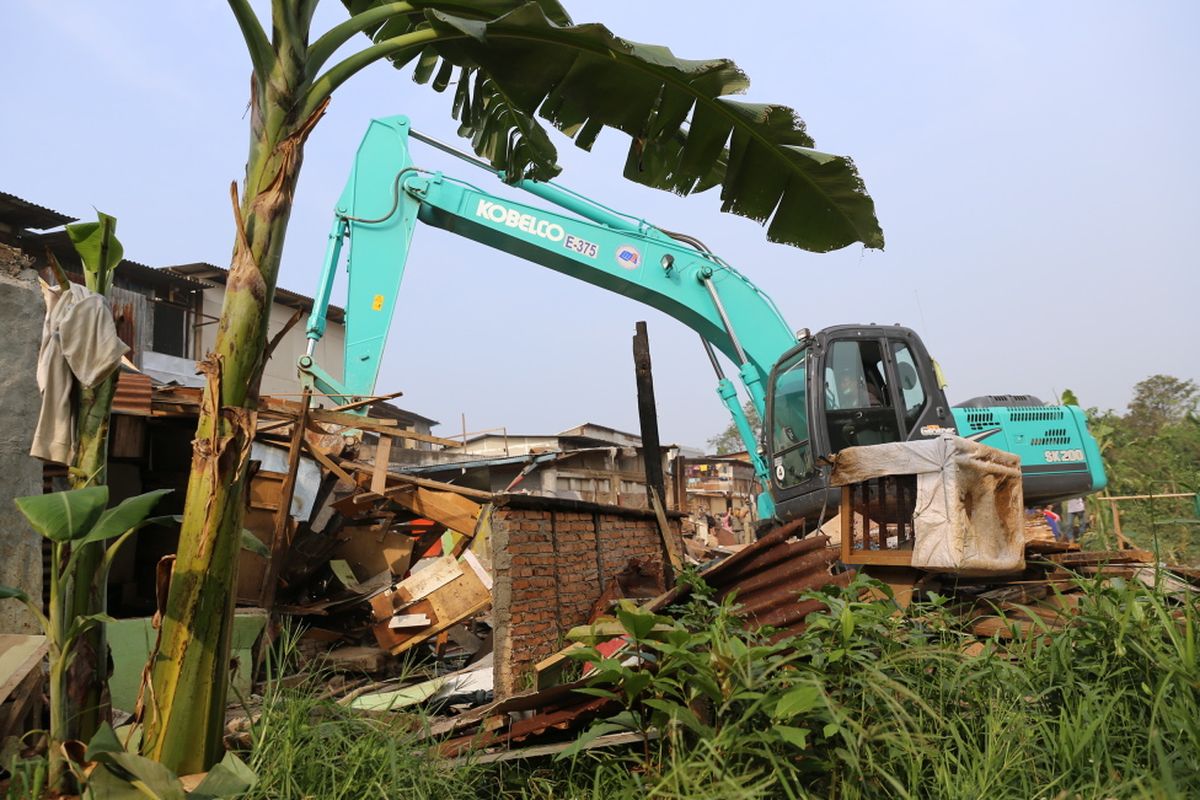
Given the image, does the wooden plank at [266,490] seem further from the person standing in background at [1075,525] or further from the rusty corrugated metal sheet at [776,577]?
the person standing in background at [1075,525]

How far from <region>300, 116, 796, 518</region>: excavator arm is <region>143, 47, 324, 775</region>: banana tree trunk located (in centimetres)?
599

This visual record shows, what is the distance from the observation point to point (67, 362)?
10.8ft

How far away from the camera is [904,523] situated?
5.50 m

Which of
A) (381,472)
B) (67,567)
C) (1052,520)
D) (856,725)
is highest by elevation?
(381,472)

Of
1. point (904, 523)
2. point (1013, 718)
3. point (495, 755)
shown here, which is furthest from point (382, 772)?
point (904, 523)

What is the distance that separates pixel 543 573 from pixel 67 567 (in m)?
2.90

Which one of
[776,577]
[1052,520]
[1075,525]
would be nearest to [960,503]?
[776,577]

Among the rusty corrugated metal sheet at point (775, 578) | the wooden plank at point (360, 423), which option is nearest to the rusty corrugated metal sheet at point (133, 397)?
the wooden plank at point (360, 423)

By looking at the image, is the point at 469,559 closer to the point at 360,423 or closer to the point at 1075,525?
the point at 360,423

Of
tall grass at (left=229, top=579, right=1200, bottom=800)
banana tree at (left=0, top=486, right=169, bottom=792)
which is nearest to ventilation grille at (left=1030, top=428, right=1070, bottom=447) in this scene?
tall grass at (left=229, top=579, right=1200, bottom=800)

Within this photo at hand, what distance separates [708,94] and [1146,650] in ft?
9.61

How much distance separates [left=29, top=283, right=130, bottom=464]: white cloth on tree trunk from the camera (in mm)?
3260

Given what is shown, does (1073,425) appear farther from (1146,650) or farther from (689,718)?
(689,718)

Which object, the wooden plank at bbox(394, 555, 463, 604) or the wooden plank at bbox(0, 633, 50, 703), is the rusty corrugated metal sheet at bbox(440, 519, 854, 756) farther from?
the wooden plank at bbox(394, 555, 463, 604)
